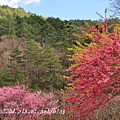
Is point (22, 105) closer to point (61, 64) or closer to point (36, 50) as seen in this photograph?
point (36, 50)

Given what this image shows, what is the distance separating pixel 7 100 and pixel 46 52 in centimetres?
1314

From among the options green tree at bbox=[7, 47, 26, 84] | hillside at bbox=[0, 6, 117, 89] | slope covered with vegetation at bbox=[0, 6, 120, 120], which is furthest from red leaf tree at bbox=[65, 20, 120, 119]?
green tree at bbox=[7, 47, 26, 84]

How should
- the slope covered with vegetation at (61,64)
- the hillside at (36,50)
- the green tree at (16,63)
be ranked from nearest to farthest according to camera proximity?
the slope covered with vegetation at (61,64) < the hillside at (36,50) < the green tree at (16,63)

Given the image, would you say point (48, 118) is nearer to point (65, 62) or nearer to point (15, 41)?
point (65, 62)

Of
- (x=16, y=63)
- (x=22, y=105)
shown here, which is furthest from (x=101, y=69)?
(x=16, y=63)

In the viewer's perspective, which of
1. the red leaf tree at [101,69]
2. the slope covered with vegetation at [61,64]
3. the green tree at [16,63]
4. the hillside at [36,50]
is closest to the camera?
the red leaf tree at [101,69]

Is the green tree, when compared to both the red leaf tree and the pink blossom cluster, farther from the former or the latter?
the red leaf tree

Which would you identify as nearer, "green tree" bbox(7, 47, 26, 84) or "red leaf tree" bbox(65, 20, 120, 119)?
"red leaf tree" bbox(65, 20, 120, 119)

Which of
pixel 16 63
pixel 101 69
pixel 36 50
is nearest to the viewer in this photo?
pixel 101 69

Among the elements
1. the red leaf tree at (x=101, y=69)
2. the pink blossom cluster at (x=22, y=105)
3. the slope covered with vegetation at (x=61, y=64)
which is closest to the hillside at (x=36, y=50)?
the slope covered with vegetation at (x=61, y=64)

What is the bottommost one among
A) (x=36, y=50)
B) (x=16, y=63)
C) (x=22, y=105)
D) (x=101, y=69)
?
(x=22, y=105)

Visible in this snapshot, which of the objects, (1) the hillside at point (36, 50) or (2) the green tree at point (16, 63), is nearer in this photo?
(1) the hillside at point (36, 50)

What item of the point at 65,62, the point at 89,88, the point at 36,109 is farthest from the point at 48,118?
the point at 65,62

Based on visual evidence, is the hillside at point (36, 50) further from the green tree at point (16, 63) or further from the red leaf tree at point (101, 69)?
the red leaf tree at point (101, 69)
